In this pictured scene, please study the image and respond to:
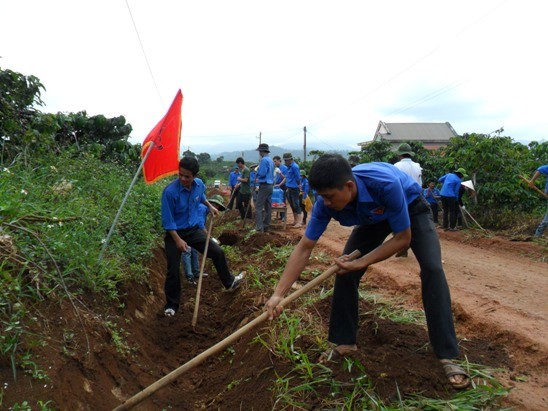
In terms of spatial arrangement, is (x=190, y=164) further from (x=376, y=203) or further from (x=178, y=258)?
(x=376, y=203)

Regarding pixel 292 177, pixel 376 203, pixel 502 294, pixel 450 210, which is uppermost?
pixel 376 203

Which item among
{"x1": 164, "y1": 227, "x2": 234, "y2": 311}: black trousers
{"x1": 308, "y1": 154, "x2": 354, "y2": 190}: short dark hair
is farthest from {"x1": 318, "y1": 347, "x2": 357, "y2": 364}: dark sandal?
{"x1": 164, "y1": 227, "x2": 234, "y2": 311}: black trousers

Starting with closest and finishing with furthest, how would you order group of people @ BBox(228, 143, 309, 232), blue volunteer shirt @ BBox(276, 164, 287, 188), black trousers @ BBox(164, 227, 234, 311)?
black trousers @ BBox(164, 227, 234, 311) → group of people @ BBox(228, 143, 309, 232) → blue volunteer shirt @ BBox(276, 164, 287, 188)

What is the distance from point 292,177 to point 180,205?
633 centimetres

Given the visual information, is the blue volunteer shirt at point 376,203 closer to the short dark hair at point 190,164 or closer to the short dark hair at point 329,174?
the short dark hair at point 329,174

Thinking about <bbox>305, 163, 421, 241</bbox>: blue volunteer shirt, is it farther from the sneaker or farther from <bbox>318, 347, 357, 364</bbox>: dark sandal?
the sneaker

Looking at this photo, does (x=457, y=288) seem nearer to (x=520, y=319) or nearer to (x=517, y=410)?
(x=520, y=319)

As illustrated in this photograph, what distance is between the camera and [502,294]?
521 cm

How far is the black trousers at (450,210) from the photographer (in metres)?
10.6

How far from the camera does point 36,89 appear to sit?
20.5ft

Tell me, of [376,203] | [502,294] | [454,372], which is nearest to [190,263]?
[502,294]

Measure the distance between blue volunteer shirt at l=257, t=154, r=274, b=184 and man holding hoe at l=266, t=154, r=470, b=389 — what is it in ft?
20.4

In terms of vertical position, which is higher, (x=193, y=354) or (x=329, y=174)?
(x=329, y=174)

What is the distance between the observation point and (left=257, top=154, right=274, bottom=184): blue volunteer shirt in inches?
361
